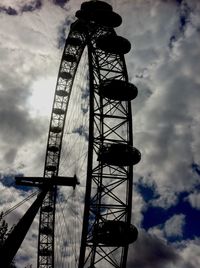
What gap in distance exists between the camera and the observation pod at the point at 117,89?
75.3ft

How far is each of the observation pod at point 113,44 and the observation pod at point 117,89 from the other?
3.07m

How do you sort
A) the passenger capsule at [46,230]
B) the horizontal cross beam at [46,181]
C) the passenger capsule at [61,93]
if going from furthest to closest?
the passenger capsule at [46,230]
the passenger capsule at [61,93]
the horizontal cross beam at [46,181]

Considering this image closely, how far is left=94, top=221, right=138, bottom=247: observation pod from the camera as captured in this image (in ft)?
68.1

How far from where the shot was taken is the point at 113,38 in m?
24.9

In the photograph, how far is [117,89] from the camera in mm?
22984

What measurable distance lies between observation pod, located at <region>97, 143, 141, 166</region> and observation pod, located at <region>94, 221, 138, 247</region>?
390 centimetres

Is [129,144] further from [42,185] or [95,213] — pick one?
[42,185]

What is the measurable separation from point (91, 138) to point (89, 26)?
10.5 m

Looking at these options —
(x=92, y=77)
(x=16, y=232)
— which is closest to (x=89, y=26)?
(x=92, y=77)

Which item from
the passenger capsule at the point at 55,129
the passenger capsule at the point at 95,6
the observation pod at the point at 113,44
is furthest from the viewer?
the passenger capsule at the point at 55,129

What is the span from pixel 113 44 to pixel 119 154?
27.5 ft

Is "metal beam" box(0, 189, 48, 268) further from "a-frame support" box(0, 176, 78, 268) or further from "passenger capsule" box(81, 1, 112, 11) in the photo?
"passenger capsule" box(81, 1, 112, 11)

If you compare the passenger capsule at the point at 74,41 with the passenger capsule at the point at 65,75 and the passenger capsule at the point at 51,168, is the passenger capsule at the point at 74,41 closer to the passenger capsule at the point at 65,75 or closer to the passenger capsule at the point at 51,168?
the passenger capsule at the point at 65,75

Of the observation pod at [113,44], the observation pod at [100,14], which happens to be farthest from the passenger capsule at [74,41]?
the observation pod at [113,44]
